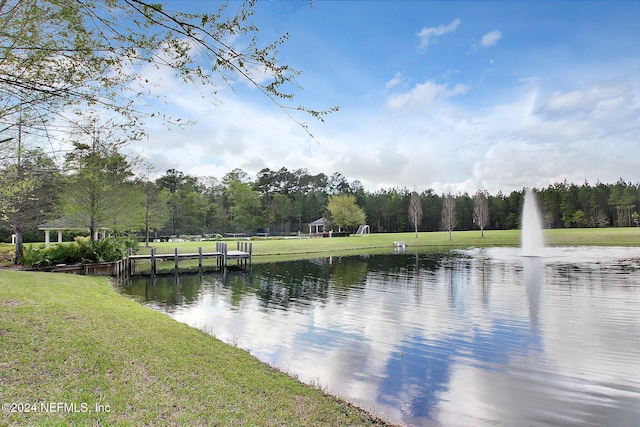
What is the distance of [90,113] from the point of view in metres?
5.36

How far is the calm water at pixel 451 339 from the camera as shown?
5520mm

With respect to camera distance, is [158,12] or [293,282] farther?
[293,282]

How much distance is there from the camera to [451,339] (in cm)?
859

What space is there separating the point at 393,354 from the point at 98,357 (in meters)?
5.28

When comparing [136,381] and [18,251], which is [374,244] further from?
[136,381]

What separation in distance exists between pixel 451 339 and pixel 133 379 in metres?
6.64

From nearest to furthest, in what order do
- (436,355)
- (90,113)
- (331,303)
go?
(90,113)
(436,355)
(331,303)

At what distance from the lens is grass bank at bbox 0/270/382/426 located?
13.3ft

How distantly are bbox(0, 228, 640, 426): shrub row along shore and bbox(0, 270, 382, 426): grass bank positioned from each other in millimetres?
12

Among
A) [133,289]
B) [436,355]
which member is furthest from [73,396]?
[133,289]

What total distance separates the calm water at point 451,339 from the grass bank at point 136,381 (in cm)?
101

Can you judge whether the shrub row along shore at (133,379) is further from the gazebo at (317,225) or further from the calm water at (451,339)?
the gazebo at (317,225)

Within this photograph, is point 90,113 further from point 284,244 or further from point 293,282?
point 284,244

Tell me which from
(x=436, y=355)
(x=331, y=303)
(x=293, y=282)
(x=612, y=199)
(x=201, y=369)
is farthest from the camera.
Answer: (x=612, y=199)
